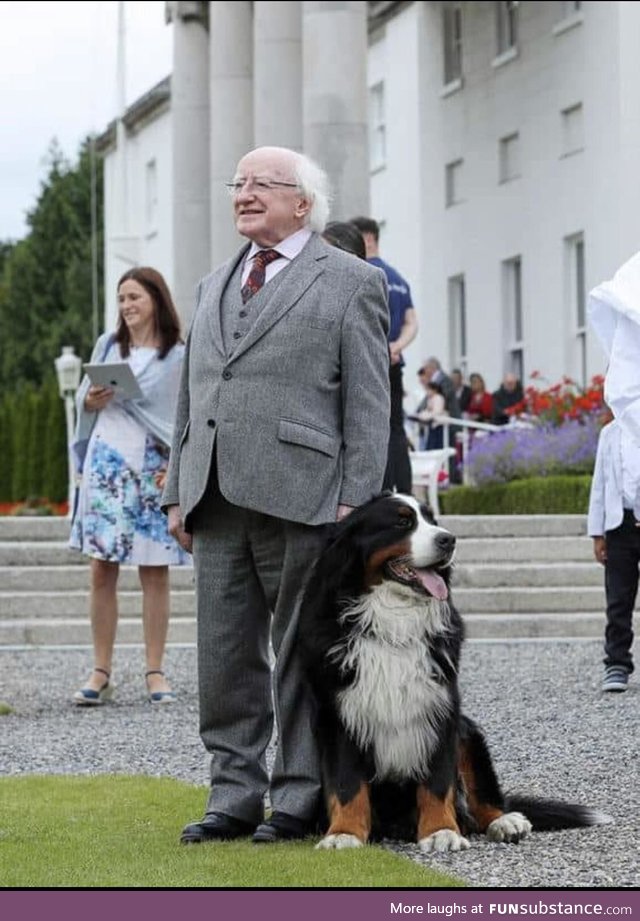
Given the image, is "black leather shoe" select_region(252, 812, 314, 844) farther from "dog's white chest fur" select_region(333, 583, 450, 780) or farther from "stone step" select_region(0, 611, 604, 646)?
"stone step" select_region(0, 611, 604, 646)

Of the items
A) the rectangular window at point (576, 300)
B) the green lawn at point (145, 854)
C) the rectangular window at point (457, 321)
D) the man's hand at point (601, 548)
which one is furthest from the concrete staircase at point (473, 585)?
the rectangular window at point (457, 321)

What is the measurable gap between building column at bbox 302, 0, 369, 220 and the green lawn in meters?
18.2

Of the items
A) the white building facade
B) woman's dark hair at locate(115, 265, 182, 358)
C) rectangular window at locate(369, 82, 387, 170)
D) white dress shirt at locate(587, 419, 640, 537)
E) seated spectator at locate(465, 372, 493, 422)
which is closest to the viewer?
woman's dark hair at locate(115, 265, 182, 358)

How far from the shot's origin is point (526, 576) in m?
17.0

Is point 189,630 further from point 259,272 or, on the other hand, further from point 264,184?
point 264,184

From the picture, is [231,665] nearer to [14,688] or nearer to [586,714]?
[586,714]

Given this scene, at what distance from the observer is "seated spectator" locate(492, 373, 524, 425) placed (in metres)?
28.9

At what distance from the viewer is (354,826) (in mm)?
6664

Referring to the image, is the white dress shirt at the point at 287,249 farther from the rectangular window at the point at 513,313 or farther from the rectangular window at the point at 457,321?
the rectangular window at the point at 457,321

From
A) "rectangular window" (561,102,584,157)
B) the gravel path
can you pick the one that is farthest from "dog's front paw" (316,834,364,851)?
"rectangular window" (561,102,584,157)

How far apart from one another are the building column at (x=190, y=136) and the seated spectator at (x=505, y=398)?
902 centimetres

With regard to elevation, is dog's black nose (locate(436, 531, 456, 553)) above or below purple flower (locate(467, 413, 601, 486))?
below

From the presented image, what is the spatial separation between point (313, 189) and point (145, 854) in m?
2.18

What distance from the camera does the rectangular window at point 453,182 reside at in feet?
116
